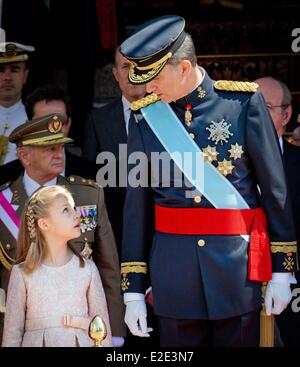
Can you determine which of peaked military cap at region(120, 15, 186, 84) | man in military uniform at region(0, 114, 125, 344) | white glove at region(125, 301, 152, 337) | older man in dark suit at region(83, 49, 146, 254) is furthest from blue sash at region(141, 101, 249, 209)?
older man in dark suit at region(83, 49, 146, 254)

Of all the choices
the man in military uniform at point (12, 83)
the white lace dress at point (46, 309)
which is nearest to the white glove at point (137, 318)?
the white lace dress at point (46, 309)

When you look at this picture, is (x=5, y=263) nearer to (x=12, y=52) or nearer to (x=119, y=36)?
(x=12, y=52)

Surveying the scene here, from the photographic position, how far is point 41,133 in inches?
225

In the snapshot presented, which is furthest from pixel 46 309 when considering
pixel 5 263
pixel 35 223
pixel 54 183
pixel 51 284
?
pixel 54 183

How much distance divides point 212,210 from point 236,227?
116mm

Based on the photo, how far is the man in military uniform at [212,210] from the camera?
4.73m

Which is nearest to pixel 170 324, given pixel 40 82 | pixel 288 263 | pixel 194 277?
pixel 194 277

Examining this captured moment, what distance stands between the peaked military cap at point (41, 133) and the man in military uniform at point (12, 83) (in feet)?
2.12

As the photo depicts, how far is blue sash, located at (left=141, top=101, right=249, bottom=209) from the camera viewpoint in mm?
4762

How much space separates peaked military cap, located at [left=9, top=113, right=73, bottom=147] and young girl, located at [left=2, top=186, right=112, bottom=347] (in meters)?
0.48

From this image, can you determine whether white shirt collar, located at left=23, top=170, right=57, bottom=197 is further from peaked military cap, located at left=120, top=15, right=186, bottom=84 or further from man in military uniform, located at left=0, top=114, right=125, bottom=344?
peaked military cap, located at left=120, top=15, right=186, bottom=84

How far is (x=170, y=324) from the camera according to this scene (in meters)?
4.83

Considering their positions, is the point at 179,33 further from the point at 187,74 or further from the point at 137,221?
the point at 137,221
